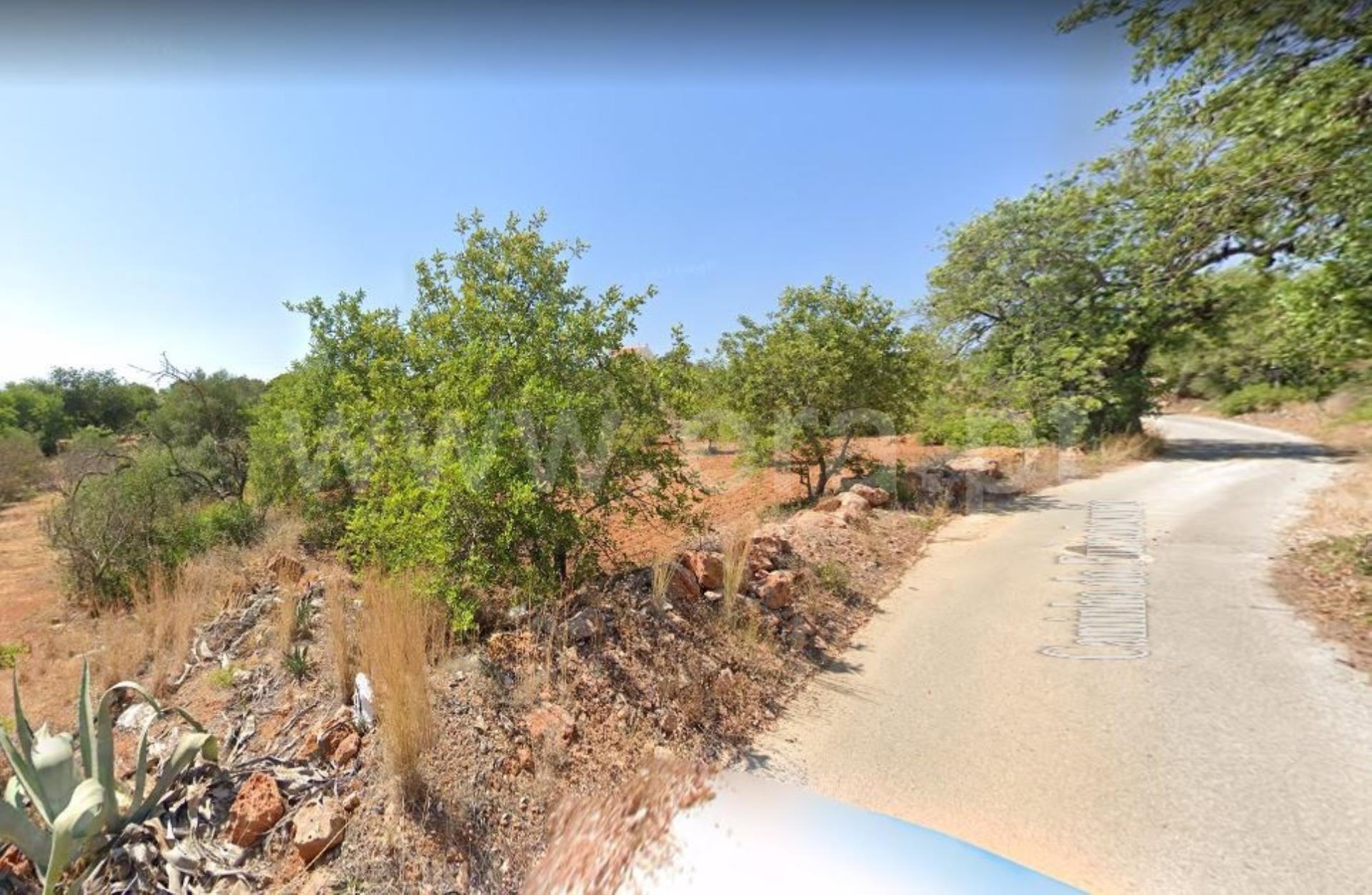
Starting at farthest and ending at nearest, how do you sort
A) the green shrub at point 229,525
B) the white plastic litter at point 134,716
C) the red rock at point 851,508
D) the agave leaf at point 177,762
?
the green shrub at point 229,525 < the red rock at point 851,508 < the white plastic litter at point 134,716 < the agave leaf at point 177,762

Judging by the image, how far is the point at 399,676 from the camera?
113 inches

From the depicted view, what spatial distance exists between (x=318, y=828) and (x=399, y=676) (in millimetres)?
673

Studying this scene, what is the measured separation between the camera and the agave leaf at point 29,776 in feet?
8.29

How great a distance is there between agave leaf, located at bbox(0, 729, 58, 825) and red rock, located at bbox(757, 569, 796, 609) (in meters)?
4.31

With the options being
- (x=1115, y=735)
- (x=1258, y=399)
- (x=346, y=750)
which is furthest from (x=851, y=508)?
(x=1258, y=399)

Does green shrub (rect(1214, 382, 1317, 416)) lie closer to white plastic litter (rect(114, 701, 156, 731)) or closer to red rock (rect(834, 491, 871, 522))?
red rock (rect(834, 491, 871, 522))

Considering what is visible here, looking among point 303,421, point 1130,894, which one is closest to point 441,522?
point 1130,894

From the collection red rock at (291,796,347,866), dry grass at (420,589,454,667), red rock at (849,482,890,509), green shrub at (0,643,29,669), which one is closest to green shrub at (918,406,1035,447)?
red rock at (849,482,890,509)

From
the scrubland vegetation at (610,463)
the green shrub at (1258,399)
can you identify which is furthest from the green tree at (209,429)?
the green shrub at (1258,399)

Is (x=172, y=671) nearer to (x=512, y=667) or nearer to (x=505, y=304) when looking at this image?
(x=512, y=667)

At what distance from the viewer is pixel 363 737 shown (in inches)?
118

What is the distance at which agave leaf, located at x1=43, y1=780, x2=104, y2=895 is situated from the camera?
212 cm

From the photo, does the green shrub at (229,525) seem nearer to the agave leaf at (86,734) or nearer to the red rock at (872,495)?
the agave leaf at (86,734)

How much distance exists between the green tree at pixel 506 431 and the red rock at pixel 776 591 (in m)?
1.00
